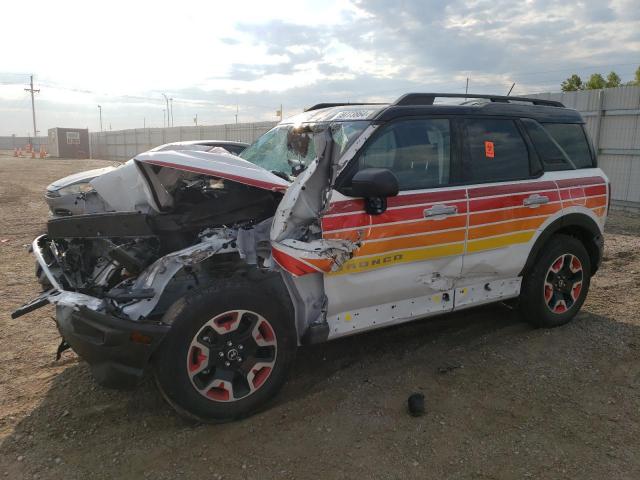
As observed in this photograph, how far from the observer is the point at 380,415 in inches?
133

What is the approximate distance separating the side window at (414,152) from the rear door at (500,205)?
0.23 meters

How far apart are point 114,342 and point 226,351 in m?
0.66

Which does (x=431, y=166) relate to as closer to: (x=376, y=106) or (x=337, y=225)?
(x=376, y=106)

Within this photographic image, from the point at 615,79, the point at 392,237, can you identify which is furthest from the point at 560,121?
the point at 615,79

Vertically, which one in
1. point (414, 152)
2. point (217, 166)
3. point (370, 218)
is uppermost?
point (414, 152)

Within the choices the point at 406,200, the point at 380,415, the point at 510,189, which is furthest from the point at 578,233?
the point at 380,415

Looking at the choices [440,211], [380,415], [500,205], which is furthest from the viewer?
[500,205]

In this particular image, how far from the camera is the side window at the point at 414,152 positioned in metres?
3.59

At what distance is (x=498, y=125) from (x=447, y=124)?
0.60m

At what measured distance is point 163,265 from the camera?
3139 mm

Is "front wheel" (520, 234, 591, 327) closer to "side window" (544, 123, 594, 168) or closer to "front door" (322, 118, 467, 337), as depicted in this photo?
"side window" (544, 123, 594, 168)

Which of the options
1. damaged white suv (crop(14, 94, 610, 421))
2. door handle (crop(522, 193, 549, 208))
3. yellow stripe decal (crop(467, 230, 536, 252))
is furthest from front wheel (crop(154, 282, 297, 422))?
door handle (crop(522, 193, 549, 208))

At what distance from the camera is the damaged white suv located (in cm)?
304

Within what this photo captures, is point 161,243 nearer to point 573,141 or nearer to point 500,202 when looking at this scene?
point 500,202
